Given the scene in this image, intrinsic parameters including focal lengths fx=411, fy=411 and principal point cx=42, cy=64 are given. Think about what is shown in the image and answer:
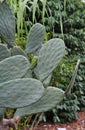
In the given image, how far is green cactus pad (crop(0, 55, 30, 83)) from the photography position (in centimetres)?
160

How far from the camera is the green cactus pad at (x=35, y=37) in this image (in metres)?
2.10

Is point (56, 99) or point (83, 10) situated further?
point (83, 10)

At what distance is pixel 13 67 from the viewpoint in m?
1.62

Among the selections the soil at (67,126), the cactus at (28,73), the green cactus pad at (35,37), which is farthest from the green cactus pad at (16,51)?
Result: the soil at (67,126)

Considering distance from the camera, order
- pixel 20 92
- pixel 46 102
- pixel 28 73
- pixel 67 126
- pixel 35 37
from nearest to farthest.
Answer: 1. pixel 20 92
2. pixel 46 102
3. pixel 28 73
4. pixel 35 37
5. pixel 67 126

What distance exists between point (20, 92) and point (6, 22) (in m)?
0.57

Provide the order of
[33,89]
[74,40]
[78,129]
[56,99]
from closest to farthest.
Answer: [33,89] < [56,99] < [78,129] < [74,40]

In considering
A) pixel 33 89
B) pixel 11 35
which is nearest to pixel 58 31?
pixel 11 35

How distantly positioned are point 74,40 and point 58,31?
10.9 inches

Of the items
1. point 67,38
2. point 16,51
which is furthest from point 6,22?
point 67,38

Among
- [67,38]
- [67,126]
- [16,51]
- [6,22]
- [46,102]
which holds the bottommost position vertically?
[67,126]

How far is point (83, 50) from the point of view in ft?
18.2

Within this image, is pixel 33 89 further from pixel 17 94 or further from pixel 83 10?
pixel 83 10

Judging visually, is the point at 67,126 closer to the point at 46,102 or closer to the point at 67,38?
the point at 67,38
